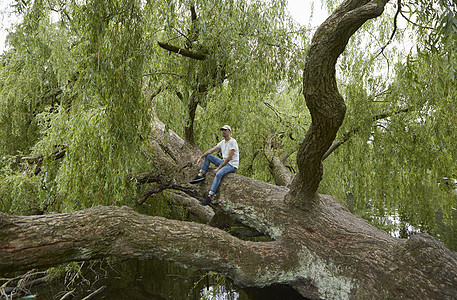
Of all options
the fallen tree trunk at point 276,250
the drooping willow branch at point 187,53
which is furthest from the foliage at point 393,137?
the drooping willow branch at point 187,53

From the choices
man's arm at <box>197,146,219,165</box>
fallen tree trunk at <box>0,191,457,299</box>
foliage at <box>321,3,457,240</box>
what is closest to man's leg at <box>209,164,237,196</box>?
man's arm at <box>197,146,219,165</box>

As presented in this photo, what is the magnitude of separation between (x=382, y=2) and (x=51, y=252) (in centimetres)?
315

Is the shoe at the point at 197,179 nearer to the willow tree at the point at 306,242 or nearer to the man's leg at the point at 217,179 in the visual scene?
the man's leg at the point at 217,179

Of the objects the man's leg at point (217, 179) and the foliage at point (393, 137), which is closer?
the man's leg at point (217, 179)

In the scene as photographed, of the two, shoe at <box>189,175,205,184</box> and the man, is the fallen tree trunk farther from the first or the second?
shoe at <box>189,175,205,184</box>

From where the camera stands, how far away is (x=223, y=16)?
164 inches

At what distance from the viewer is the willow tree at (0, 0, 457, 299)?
2.48 metres

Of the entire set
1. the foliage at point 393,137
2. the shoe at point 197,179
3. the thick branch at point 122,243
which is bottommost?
the thick branch at point 122,243

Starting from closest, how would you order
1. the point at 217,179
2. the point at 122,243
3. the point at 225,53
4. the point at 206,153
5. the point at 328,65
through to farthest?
the point at 328,65, the point at 122,243, the point at 225,53, the point at 217,179, the point at 206,153

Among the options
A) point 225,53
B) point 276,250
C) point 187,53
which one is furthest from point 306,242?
point 187,53

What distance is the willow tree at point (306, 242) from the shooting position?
2480 millimetres

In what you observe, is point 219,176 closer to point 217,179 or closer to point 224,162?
point 217,179

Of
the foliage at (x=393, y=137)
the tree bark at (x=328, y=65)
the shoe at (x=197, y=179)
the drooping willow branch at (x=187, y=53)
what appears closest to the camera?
the tree bark at (x=328, y=65)

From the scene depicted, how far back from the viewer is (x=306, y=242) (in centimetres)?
312
